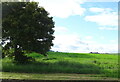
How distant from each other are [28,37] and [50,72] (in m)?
1.71

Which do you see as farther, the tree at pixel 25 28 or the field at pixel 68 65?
the tree at pixel 25 28

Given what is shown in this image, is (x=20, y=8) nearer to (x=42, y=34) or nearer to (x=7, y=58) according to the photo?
(x=42, y=34)

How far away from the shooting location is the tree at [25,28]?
988 centimetres

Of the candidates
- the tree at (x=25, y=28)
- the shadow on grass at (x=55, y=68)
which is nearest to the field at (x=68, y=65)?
the shadow on grass at (x=55, y=68)

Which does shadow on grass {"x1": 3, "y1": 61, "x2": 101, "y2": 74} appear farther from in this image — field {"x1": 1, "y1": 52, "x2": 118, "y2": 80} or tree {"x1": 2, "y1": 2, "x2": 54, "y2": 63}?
tree {"x1": 2, "y1": 2, "x2": 54, "y2": 63}

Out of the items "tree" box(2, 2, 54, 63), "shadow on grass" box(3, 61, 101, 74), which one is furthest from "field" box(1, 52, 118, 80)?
"tree" box(2, 2, 54, 63)

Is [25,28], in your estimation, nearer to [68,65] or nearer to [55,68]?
[55,68]

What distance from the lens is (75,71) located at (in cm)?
959

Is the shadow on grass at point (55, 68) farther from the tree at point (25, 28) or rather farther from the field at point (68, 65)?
the tree at point (25, 28)

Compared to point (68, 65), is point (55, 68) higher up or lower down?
lower down

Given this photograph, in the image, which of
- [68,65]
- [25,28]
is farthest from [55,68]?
[25,28]

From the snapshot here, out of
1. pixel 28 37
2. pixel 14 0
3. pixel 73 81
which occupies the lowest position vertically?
pixel 73 81

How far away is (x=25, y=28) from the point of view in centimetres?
981

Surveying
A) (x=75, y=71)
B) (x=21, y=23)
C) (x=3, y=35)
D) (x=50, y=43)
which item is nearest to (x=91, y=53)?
(x=75, y=71)
